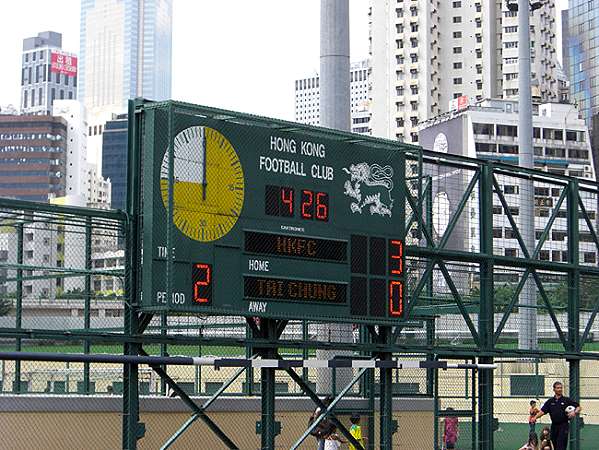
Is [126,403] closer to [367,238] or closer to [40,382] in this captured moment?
[367,238]

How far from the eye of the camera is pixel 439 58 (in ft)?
559

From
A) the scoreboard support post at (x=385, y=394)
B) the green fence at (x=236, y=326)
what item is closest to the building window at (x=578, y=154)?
the green fence at (x=236, y=326)

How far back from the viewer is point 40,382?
22.6m

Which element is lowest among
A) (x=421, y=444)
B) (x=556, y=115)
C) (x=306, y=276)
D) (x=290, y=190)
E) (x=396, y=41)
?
(x=421, y=444)

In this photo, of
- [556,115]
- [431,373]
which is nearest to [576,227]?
[431,373]

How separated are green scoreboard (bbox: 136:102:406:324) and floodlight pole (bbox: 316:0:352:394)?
9.16 feet

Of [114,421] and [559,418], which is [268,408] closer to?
[114,421]

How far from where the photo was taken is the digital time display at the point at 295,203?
14.8 meters

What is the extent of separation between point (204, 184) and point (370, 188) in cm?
312

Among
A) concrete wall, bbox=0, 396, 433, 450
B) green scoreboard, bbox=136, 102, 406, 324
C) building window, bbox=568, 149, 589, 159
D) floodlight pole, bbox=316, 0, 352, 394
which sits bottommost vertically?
concrete wall, bbox=0, 396, 433, 450

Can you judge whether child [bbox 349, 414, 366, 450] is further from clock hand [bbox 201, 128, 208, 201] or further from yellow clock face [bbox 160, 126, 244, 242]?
clock hand [bbox 201, 128, 208, 201]

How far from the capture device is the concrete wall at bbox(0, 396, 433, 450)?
15438mm

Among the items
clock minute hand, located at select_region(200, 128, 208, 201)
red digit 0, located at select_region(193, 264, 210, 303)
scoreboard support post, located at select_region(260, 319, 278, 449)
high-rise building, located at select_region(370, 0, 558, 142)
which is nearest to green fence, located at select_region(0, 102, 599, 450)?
scoreboard support post, located at select_region(260, 319, 278, 449)

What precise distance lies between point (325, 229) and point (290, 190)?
0.76 m
